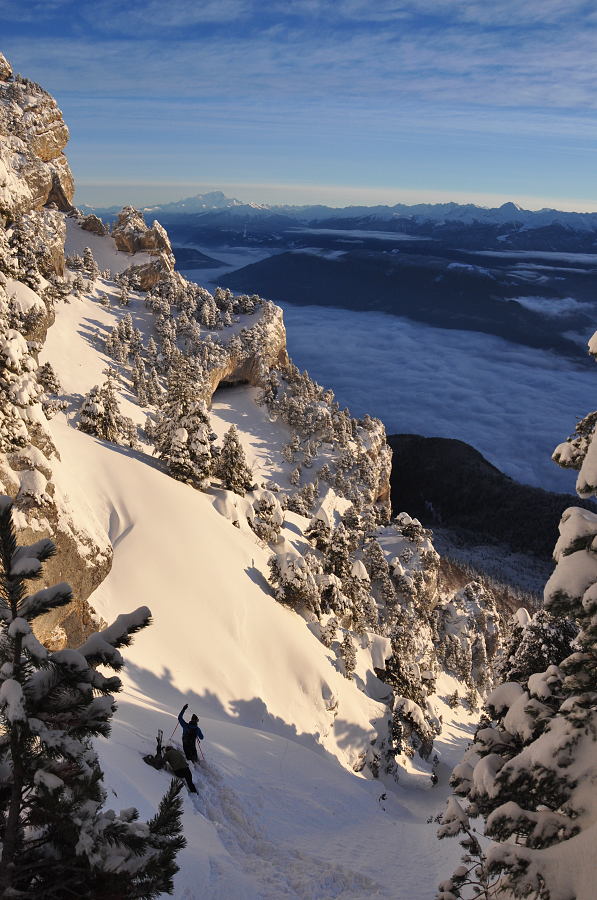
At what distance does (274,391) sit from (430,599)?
38549 mm

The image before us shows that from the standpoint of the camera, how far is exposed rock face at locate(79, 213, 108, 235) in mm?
88906

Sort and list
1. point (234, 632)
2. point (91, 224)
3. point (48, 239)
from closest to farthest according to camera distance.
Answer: point (234, 632) < point (48, 239) < point (91, 224)

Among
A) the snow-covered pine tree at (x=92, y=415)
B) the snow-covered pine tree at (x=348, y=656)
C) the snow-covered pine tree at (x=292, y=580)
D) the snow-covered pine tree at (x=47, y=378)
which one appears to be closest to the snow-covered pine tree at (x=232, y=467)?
the snow-covered pine tree at (x=92, y=415)

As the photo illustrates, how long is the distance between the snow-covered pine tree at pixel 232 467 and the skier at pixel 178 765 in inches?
1048

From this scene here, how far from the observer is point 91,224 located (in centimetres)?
8919

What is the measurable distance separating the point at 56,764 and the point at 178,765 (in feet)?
28.6

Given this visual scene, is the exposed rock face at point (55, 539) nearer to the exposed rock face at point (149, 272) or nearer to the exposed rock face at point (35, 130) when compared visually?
the exposed rock face at point (35, 130)

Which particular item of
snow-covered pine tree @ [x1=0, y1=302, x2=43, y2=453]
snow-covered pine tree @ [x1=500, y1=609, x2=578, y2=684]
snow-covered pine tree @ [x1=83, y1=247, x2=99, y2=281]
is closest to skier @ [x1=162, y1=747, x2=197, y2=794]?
snow-covered pine tree @ [x1=500, y1=609, x2=578, y2=684]

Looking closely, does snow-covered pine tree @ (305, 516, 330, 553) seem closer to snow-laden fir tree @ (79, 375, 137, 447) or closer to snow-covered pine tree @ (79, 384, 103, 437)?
snow-laden fir tree @ (79, 375, 137, 447)

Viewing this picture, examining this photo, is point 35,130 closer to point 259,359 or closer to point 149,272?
point 149,272

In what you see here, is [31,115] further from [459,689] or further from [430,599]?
[459,689]

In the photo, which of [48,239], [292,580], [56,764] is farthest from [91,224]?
[56,764]

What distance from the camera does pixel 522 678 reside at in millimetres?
14867

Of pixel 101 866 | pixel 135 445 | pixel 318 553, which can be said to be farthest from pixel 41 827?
pixel 135 445
